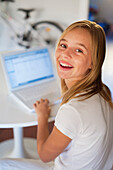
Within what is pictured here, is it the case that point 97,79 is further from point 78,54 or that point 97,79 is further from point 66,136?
point 66,136

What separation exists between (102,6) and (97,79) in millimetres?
8946

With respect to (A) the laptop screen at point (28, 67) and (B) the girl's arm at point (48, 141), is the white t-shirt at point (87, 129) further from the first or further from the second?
(A) the laptop screen at point (28, 67)

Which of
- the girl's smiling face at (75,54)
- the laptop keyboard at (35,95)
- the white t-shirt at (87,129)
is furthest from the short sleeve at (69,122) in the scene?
the laptop keyboard at (35,95)

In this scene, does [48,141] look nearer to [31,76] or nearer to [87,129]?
[87,129]

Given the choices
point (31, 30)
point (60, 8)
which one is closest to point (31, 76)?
point (31, 30)

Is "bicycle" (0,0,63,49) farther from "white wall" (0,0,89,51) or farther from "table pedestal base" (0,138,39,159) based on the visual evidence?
"table pedestal base" (0,138,39,159)

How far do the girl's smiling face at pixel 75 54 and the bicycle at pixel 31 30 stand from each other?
2.44m

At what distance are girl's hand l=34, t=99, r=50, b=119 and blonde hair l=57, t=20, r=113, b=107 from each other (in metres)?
0.24

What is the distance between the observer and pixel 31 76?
5.14ft

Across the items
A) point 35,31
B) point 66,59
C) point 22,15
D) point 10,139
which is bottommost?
point 10,139

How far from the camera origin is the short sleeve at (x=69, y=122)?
860mm

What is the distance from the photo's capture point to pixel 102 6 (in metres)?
9.11

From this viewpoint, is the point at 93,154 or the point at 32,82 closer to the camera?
the point at 93,154

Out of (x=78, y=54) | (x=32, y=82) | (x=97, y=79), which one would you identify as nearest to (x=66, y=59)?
(x=78, y=54)
